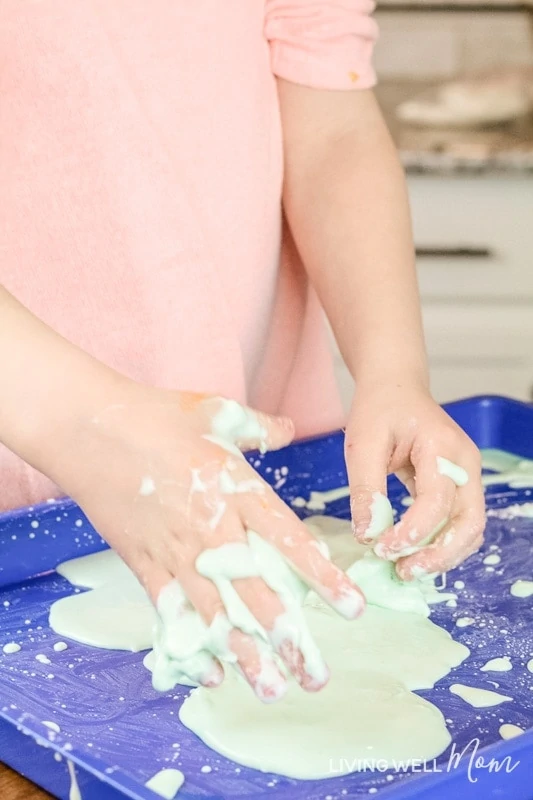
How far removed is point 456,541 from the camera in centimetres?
72

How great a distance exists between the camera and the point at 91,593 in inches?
31.8

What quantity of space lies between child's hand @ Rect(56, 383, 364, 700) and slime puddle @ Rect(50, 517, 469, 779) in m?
0.07

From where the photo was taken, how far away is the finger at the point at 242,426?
58 cm

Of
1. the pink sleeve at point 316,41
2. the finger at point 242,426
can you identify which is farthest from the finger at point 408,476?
the pink sleeve at point 316,41

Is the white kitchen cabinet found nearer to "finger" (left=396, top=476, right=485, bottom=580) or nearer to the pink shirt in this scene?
the pink shirt

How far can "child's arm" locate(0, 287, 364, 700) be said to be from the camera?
1.75ft

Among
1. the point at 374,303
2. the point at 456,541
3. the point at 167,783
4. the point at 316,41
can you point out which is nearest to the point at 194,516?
the point at 167,783

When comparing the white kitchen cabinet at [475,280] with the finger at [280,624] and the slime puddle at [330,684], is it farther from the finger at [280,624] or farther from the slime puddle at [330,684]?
the finger at [280,624]

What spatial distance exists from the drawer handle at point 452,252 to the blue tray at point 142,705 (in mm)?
929

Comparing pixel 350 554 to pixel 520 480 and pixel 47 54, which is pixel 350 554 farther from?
pixel 47 54

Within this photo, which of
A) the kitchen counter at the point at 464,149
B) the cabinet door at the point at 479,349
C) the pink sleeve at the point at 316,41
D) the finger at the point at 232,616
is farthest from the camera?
the cabinet door at the point at 479,349

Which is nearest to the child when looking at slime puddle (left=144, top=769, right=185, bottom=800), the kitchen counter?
slime puddle (left=144, top=769, right=185, bottom=800)

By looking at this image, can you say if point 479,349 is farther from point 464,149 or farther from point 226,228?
point 226,228

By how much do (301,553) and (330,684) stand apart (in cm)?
17
